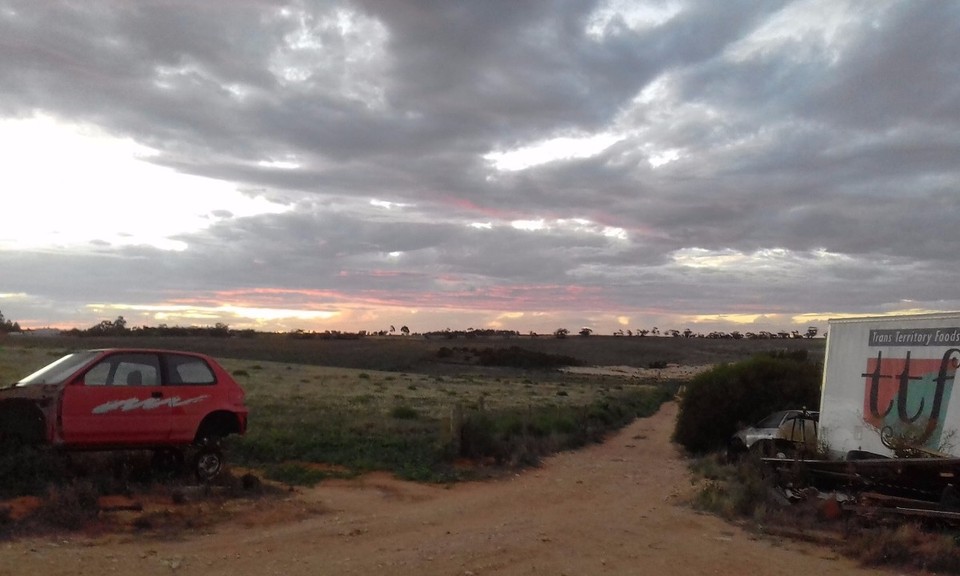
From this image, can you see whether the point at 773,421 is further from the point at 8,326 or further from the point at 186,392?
the point at 8,326

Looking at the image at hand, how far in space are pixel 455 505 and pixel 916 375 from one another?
6933mm

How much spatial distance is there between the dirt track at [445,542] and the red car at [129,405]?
180 centimetres

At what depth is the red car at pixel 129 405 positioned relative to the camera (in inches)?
425

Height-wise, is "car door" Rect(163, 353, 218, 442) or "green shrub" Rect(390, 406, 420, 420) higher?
"car door" Rect(163, 353, 218, 442)

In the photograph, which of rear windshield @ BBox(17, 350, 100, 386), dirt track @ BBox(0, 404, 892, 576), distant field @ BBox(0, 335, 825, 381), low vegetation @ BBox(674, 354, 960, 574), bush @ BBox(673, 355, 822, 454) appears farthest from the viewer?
distant field @ BBox(0, 335, 825, 381)

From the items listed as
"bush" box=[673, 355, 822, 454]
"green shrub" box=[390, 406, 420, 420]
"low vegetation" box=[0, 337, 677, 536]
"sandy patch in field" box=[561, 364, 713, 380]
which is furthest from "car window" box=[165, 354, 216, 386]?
"sandy patch in field" box=[561, 364, 713, 380]

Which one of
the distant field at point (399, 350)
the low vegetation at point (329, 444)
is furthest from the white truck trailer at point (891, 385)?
the distant field at point (399, 350)

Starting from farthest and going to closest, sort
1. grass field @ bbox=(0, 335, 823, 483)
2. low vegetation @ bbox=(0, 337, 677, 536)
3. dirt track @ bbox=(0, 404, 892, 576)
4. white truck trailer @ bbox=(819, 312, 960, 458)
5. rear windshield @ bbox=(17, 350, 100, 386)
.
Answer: grass field @ bbox=(0, 335, 823, 483) < rear windshield @ bbox=(17, 350, 100, 386) < low vegetation @ bbox=(0, 337, 677, 536) < white truck trailer @ bbox=(819, 312, 960, 458) < dirt track @ bbox=(0, 404, 892, 576)

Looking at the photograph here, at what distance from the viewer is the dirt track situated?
8.40 m

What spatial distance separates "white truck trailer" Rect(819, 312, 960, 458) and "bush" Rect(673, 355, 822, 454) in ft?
28.2

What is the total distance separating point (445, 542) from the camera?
9797mm

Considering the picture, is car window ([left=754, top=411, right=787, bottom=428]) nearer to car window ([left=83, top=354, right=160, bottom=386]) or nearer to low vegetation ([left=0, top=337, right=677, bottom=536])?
low vegetation ([left=0, top=337, right=677, bottom=536])

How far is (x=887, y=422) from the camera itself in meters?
11.7

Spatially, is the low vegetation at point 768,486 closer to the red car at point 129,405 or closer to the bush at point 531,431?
the bush at point 531,431
